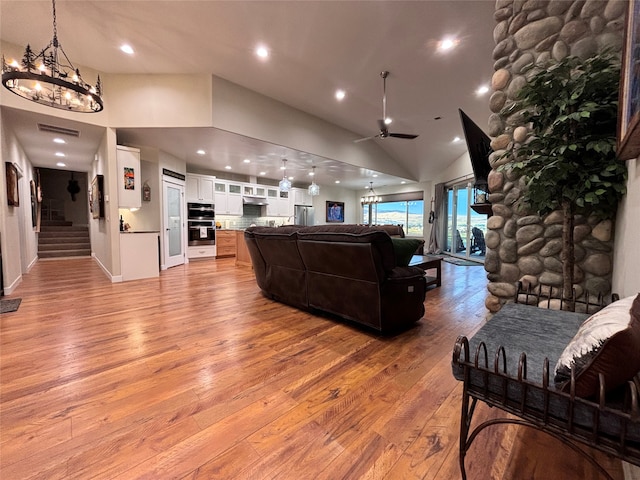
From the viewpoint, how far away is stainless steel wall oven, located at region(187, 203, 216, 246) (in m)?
7.14

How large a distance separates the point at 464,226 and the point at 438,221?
3.44ft

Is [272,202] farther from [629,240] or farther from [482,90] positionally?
[629,240]

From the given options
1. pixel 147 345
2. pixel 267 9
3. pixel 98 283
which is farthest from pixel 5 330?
pixel 267 9

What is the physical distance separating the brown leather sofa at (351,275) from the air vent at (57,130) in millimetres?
4440

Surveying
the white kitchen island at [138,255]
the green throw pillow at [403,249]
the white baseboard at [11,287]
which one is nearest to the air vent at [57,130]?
the white kitchen island at [138,255]

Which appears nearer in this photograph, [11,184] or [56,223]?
[11,184]

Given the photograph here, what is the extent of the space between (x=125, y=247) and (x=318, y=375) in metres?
4.59

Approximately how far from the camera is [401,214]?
10906 mm

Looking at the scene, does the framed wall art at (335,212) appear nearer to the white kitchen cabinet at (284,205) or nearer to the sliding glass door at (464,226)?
the white kitchen cabinet at (284,205)

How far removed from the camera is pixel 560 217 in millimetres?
1816

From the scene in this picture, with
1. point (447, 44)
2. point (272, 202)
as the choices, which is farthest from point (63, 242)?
point (447, 44)

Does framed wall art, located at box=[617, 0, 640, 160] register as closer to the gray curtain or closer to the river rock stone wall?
the river rock stone wall

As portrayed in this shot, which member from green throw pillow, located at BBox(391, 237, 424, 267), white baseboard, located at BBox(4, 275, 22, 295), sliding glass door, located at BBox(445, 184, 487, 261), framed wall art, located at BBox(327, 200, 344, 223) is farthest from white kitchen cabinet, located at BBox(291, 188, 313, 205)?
green throw pillow, located at BBox(391, 237, 424, 267)

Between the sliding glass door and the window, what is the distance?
1605 mm
